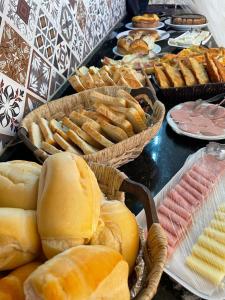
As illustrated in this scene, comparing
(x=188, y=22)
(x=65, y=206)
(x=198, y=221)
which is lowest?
(x=198, y=221)

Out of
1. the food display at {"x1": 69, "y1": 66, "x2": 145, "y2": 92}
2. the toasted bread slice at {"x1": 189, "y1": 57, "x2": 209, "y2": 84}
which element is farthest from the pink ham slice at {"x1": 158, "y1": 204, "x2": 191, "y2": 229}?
the toasted bread slice at {"x1": 189, "y1": 57, "x2": 209, "y2": 84}

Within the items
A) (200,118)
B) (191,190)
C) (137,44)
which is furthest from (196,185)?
(137,44)

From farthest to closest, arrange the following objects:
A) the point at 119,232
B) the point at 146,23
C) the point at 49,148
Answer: the point at 146,23 < the point at 49,148 < the point at 119,232

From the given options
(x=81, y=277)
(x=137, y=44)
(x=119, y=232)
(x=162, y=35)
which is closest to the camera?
(x=81, y=277)

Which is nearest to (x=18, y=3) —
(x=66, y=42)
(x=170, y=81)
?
(x=66, y=42)

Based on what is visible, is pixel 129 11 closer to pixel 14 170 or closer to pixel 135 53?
pixel 135 53

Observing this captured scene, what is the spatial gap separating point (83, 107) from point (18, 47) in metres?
0.26

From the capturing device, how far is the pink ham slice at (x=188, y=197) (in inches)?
31.4

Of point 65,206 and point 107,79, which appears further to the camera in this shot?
point 107,79

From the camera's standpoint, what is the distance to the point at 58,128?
3.14 ft

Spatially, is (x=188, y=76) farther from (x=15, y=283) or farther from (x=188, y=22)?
(x=15, y=283)

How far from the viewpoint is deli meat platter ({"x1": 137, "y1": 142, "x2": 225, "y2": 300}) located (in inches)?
24.8

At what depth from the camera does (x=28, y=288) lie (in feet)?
1.36

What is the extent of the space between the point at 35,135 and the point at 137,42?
37.5 inches
